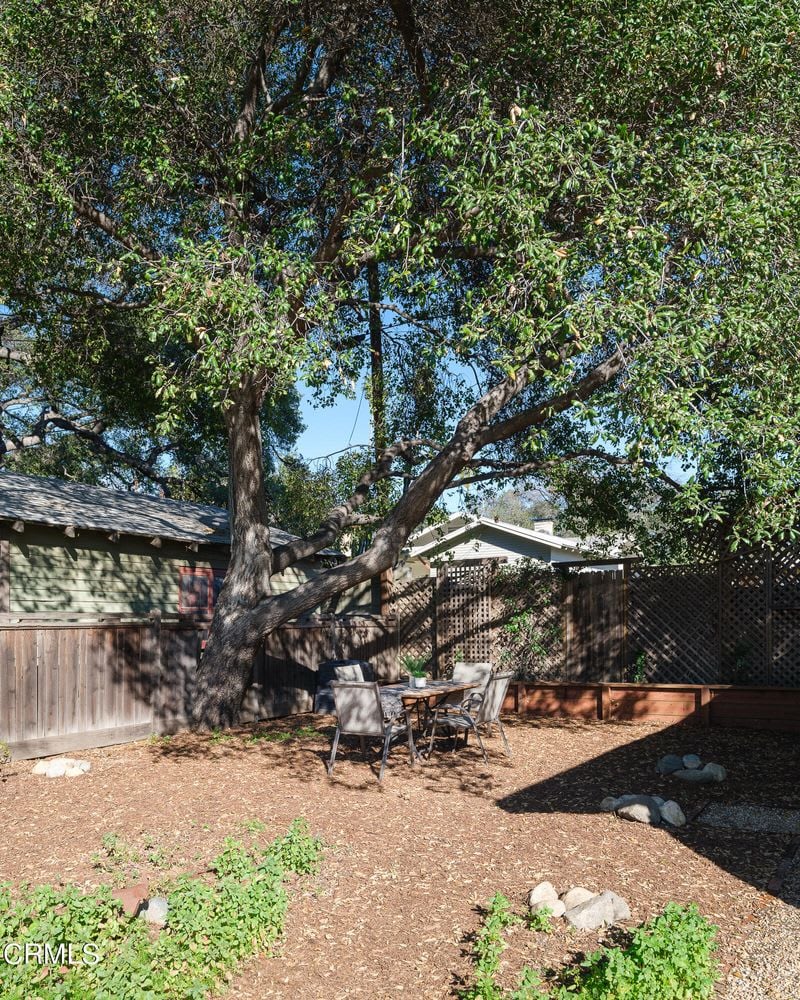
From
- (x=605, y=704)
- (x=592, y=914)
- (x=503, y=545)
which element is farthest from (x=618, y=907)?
(x=503, y=545)

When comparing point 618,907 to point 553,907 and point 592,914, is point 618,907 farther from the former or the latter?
point 553,907

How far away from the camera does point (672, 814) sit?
610 cm

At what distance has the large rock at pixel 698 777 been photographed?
24.5 ft

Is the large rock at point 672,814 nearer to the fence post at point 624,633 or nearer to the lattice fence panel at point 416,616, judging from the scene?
the fence post at point 624,633

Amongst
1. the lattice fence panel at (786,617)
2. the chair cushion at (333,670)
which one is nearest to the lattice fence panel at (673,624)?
the lattice fence panel at (786,617)

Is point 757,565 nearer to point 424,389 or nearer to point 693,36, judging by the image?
point 424,389

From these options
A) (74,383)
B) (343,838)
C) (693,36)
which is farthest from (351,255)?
(74,383)

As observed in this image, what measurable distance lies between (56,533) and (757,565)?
9561 millimetres

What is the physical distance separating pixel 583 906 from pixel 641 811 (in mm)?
2032

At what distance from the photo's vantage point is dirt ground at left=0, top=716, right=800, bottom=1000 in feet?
13.2

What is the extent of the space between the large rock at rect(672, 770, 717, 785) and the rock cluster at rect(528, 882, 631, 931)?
10.8 ft

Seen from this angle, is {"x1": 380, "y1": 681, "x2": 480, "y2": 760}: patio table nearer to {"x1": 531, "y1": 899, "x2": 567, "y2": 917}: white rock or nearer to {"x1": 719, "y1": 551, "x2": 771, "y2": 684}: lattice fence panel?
{"x1": 531, "y1": 899, "x2": 567, "y2": 917}: white rock

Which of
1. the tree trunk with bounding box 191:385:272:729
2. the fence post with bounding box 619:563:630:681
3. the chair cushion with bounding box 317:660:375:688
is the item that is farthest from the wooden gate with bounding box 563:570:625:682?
the tree trunk with bounding box 191:385:272:729

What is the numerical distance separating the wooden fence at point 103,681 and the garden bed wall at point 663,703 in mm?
3502
